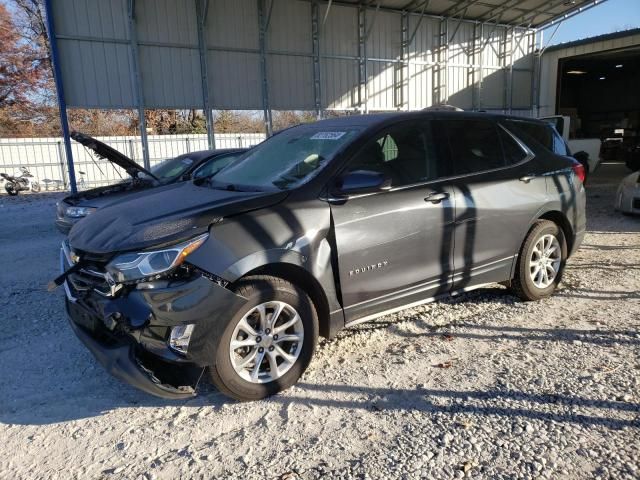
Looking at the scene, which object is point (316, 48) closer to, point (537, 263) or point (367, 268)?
point (537, 263)

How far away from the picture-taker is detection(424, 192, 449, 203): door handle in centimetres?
375

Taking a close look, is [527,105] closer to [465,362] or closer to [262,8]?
[262,8]

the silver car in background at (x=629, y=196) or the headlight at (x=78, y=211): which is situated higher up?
the headlight at (x=78, y=211)

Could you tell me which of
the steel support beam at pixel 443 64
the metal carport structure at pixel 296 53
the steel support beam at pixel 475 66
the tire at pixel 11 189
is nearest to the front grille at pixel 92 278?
the metal carport structure at pixel 296 53

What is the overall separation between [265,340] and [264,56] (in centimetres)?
1468

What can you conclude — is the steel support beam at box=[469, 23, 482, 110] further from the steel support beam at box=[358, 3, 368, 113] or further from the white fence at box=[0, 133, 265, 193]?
the white fence at box=[0, 133, 265, 193]

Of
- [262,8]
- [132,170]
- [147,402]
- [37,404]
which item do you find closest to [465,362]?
[147,402]

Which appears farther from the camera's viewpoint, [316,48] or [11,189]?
[11,189]

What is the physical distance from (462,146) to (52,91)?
32609 millimetres

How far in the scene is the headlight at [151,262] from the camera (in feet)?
9.07

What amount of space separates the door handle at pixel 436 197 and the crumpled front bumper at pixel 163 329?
67.1 inches

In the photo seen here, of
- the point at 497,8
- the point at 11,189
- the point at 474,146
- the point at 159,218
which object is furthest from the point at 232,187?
the point at 497,8

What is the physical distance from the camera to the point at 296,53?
16688 mm

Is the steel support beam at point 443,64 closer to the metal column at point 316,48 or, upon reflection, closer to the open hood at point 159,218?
the metal column at point 316,48
